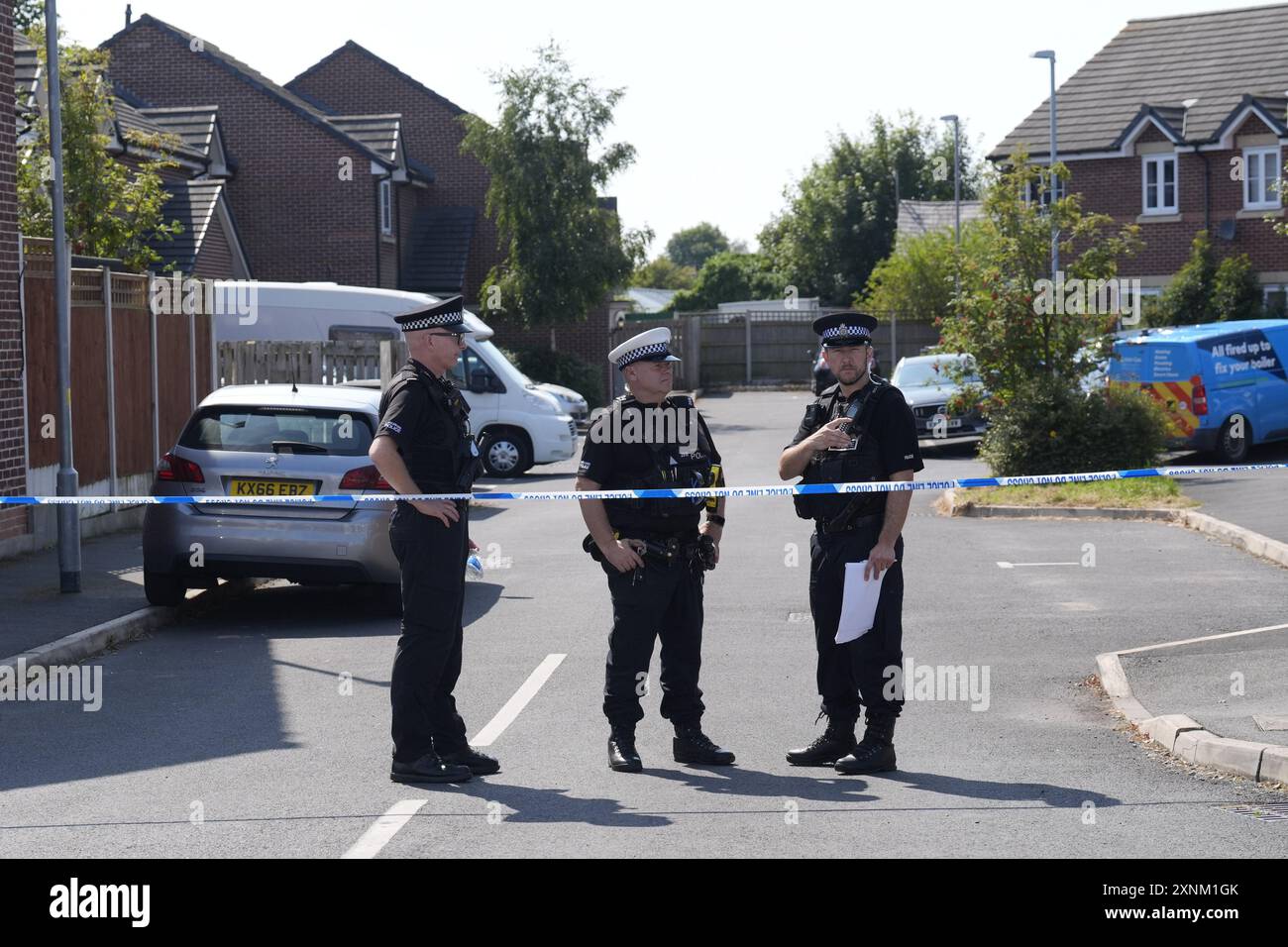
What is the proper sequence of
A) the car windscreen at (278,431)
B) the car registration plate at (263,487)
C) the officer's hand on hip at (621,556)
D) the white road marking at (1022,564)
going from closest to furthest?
the officer's hand on hip at (621,556) < the car registration plate at (263,487) < the car windscreen at (278,431) < the white road marking at (1022,564)

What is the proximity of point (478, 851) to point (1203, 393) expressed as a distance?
19400 mm

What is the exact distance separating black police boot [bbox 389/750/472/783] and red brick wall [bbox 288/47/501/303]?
120 feet

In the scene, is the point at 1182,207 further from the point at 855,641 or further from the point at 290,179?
the point at 855,641

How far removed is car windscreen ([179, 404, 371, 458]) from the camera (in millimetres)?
11195

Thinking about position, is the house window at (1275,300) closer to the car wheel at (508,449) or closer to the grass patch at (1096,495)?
the grass patch at (1096,495)

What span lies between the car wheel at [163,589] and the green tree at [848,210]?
5932cm

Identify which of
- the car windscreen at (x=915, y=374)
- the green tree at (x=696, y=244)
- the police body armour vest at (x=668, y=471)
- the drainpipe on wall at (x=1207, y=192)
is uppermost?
the green tree at (x=696, y=244)

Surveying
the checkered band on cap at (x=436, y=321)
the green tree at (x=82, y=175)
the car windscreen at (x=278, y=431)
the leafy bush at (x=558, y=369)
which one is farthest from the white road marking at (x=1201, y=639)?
the leafy bush at (x=558, y=369)

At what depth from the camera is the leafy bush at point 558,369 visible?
4012 centimetres

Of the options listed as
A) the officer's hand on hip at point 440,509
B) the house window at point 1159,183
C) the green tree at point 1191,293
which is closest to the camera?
the officer's hand on hip at point 440,509

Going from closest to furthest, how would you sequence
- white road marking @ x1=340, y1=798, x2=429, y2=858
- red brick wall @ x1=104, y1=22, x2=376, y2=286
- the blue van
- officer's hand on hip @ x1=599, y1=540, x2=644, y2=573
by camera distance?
1. white road marking @ x1=340, y1=798, x2=429, y2=858
2. officer's hand on hip @ x1=599, y1=540, x2=644, y2=573
3. the blue van
4. red brick wall @ x1=104, y1=22, x2=376, y2=286

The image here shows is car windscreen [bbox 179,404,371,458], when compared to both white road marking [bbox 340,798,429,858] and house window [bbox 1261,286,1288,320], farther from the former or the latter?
house window [bbox 1261,286,1288,320]

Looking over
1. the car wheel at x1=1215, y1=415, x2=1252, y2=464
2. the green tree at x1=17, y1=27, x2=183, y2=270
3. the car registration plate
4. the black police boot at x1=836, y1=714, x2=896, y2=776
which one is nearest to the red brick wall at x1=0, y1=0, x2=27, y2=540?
the car registration plate
